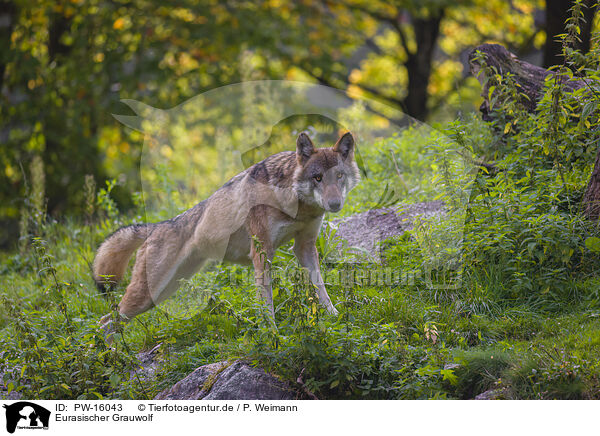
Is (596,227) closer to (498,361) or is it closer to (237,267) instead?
Answer: (498,361)

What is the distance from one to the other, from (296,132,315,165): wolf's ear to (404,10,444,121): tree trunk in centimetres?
1165

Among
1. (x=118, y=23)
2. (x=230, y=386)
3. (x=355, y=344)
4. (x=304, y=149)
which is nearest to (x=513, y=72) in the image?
(x=304, y=149)

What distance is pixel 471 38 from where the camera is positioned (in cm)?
1836

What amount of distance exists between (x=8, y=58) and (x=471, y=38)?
13.2 m

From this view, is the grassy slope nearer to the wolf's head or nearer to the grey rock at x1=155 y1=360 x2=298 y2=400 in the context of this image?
the grey rock at x1=155 y1=360 x2=298 y2=400

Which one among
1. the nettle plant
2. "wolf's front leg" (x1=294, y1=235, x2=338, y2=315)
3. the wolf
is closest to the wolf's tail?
the wolf

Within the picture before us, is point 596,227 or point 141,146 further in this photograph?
point 141,146

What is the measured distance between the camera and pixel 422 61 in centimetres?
1703

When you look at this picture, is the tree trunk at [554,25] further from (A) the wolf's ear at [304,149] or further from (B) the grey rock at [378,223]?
(A) the wolf's ear at [304,149]

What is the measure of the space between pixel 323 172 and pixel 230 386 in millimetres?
2158

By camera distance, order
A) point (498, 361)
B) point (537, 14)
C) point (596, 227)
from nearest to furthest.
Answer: point (498, 361), point (596, 227), point (537, 14)

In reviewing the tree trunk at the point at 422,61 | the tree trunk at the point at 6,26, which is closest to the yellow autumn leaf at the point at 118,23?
the tree trunk at the point at 6,26

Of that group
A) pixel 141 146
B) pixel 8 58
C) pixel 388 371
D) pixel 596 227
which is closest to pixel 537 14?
pixel 141 146

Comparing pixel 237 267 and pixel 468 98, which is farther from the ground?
pixel 468 98
